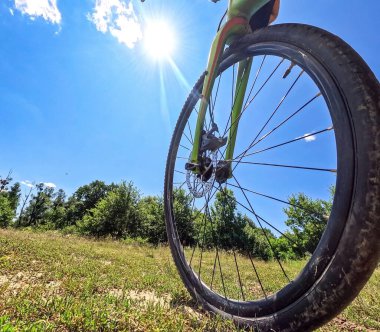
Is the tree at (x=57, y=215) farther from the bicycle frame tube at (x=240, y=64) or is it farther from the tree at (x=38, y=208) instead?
the bicycle frame tube at (x=240, y=64)

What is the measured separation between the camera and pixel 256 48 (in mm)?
1744

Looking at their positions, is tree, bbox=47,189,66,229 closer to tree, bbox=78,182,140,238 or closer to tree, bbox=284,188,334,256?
tree, bbox=78,182,140,238

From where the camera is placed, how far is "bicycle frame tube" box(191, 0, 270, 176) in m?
2.07

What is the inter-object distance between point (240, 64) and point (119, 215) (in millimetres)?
40434

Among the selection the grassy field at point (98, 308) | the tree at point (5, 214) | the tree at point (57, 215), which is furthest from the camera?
the tree at point (57, 215)

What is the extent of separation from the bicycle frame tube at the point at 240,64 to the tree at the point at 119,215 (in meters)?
39.6

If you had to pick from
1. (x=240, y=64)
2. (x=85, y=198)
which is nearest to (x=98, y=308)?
(x=240, y=64)

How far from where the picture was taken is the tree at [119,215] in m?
39.8

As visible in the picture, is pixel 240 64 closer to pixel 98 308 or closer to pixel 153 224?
pixel 98 308

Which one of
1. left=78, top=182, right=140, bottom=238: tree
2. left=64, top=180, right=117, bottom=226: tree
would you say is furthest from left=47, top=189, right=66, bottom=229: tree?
left=78, top=182, right=140, bottom=238: tree

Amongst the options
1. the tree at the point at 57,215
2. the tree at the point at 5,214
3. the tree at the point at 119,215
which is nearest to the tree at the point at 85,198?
the tree at the point at 57,215

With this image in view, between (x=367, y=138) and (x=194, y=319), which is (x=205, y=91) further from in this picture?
(x=194, y=319)

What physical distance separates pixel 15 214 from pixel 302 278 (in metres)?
62.7

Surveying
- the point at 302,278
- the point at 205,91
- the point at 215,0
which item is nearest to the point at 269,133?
the point at 205,91
